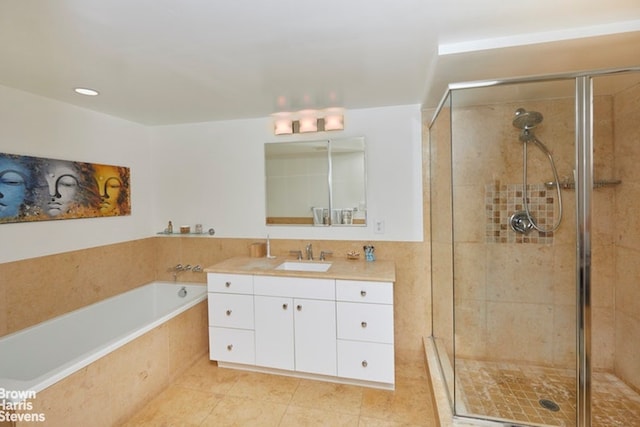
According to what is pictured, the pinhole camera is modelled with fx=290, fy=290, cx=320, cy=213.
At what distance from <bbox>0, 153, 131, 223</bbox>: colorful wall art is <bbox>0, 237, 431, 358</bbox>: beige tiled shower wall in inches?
13.4

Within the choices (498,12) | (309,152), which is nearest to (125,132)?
(309,152)

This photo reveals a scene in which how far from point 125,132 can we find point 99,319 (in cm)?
177

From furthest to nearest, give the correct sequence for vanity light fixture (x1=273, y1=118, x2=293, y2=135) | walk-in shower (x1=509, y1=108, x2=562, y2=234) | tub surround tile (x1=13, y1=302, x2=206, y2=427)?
vanity light fixture (x1=273, y1=118, x2=293, y2=135) → walk-in shower (x1=509, y1=108, x2=562, y2=234) → tub surround tile (x1=13, y1=302, x2=206, y2=427)

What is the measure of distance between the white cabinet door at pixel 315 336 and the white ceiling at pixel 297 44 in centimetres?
166

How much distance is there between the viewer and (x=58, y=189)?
2.28 meters

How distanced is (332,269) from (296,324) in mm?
511

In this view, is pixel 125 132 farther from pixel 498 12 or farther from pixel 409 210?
pixel 498 12

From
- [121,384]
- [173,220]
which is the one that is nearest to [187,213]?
[173,220]

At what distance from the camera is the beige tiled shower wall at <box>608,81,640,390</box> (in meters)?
1.98

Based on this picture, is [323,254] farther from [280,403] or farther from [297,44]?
[297,44]

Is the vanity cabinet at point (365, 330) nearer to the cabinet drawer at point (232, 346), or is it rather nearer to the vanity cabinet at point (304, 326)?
the vanity cabinet at point (304, 326)

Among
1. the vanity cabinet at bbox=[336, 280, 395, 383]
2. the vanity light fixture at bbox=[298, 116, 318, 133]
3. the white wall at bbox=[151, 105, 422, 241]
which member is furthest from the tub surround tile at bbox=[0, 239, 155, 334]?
the vanity cabinet at bbox=[336, 280, 395, 383]

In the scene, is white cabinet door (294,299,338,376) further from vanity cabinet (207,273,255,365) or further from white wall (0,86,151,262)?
white wall (0,86,151,262)

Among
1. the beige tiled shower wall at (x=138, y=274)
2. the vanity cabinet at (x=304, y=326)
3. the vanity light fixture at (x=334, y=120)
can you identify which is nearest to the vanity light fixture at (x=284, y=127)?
the vanity light fixture at (x=334, y=120)
